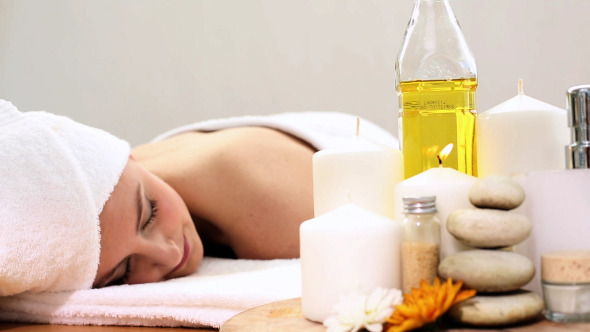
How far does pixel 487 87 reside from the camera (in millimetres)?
1873

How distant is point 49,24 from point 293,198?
1251 mm

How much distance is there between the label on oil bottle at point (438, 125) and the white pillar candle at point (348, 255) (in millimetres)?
117

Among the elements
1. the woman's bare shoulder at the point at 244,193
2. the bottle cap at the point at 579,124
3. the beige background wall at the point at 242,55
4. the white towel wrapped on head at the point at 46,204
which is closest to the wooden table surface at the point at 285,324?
the bottle cap at the point at 579,124

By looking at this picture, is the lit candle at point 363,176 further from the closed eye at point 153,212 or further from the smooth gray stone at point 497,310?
the closed eye at point 153,212

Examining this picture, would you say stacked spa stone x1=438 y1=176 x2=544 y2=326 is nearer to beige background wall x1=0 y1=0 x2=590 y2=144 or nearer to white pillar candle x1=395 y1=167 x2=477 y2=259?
white pillar candle x1=395 y1=167 x2=477 y2=259

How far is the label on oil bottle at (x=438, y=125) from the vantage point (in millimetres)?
609

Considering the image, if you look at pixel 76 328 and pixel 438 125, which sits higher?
pixel 438 125

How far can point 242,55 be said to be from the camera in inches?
79.9

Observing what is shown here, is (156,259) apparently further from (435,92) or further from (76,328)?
(435,92)

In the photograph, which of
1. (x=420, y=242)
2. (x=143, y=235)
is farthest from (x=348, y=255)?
(x=143, y=235)

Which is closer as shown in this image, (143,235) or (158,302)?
(158,302)

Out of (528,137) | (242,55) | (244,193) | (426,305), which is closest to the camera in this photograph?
(426,305)

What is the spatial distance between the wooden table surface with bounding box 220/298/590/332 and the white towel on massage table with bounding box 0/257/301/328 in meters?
0.19

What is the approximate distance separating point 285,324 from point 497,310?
17 cm
